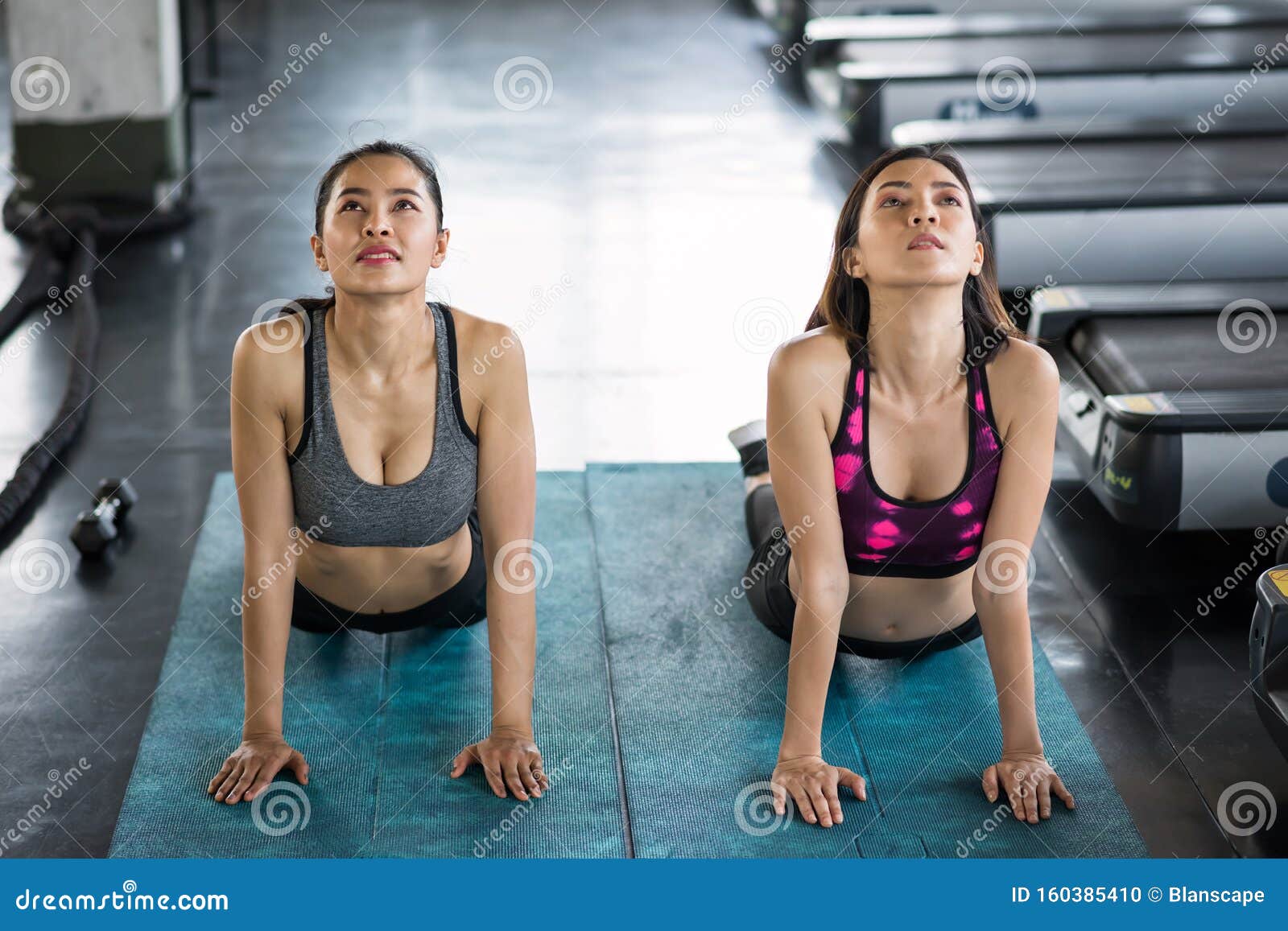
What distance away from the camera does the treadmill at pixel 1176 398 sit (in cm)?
312

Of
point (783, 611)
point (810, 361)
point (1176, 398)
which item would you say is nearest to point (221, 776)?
point (783, 611)

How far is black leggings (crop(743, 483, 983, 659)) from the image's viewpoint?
→ 103 inches

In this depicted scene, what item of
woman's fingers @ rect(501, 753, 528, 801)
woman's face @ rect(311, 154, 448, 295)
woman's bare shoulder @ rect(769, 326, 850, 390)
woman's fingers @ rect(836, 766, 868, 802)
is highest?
woman's face @ rect(311, 154, 448, 295)

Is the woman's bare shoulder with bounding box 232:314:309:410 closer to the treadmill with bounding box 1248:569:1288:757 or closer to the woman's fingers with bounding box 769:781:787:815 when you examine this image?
the woman's fingers with bounding box 769:781:787:815

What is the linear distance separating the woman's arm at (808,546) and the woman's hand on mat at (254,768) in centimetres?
81

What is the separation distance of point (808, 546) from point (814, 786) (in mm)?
Result: 388

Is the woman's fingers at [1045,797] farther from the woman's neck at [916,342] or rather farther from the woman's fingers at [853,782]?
the woman's neck at [916,342]

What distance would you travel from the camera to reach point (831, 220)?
5.37m

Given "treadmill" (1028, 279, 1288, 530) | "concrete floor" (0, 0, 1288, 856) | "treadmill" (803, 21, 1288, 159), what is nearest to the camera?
"concrete floor" (0, 0, 1288, 856)

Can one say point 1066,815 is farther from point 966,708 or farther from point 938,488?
point 938,488

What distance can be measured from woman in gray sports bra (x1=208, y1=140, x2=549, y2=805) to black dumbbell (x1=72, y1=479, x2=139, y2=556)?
89 cm

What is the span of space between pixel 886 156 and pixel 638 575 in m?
1.14

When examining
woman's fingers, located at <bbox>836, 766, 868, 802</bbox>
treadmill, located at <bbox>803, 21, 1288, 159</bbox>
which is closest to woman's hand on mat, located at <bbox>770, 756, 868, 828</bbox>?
woman's fingers, located at <bbox>836, 766, 868, 802</bbox>

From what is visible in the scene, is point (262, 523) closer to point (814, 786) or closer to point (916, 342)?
point (814, 786)
